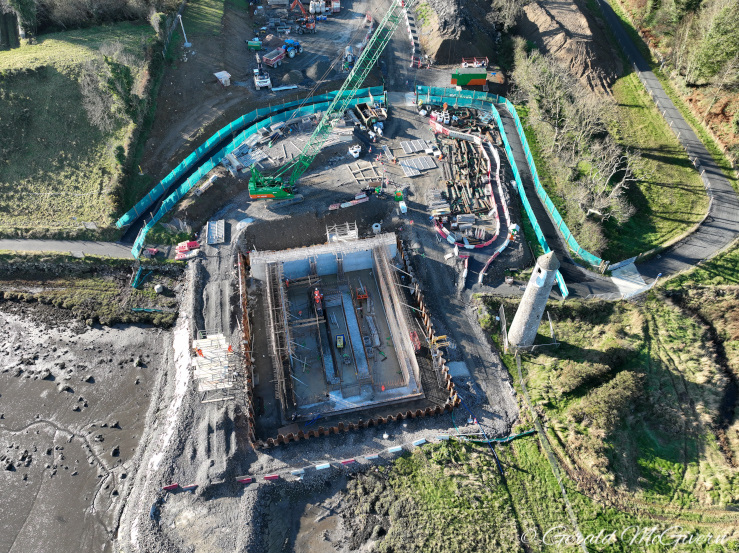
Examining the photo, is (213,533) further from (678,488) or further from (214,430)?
(678,488)

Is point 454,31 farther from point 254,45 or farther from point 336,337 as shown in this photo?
point 336,337

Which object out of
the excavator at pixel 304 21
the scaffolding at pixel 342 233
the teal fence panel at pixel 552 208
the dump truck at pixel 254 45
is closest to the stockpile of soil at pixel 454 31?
the teal fence panel at pixel 552 208

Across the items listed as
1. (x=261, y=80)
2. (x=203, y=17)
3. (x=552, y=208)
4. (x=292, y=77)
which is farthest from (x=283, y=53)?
(x=552, y=208)

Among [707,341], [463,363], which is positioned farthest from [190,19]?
[707,341]

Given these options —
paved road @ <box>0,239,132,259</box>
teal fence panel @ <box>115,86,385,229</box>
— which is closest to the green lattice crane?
teal fence panel @ <box>115,86,385,229</box>

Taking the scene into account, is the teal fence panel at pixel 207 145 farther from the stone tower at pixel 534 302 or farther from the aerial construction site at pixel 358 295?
the stone tower at pixel 534 302

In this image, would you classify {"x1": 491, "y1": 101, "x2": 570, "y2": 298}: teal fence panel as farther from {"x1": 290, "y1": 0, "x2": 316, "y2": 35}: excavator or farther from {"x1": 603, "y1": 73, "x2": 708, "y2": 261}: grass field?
{"x1": 290, "y1": 0, "x2": 316, "y2": 35}: excavator
